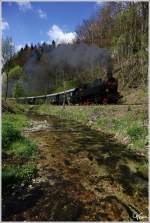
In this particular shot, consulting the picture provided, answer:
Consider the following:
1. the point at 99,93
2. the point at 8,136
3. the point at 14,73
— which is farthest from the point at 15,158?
the point at 14,73

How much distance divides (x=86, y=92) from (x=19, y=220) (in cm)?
3651

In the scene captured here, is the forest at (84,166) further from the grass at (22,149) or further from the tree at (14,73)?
the tree at (14,73)

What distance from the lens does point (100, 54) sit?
2361 inches

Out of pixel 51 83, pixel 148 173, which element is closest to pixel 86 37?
pixel 51 83

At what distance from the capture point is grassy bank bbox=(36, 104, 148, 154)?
1780 cm

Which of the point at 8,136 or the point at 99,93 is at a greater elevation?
the point at 99,93

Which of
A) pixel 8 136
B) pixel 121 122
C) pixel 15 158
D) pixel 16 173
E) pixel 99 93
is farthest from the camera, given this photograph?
pixel 99 93

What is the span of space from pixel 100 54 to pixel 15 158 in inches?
1930

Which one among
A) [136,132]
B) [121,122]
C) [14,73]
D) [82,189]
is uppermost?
[14,73]

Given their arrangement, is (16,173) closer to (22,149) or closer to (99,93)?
(22,149)

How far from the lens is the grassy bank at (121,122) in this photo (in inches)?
701

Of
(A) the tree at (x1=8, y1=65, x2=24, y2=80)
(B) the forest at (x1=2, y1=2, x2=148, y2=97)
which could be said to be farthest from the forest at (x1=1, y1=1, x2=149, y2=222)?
(A) the tree at (x1=8, y1=65, x2=24, y2=80)

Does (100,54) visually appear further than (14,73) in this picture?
No

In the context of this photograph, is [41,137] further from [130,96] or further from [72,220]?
[130,96]
